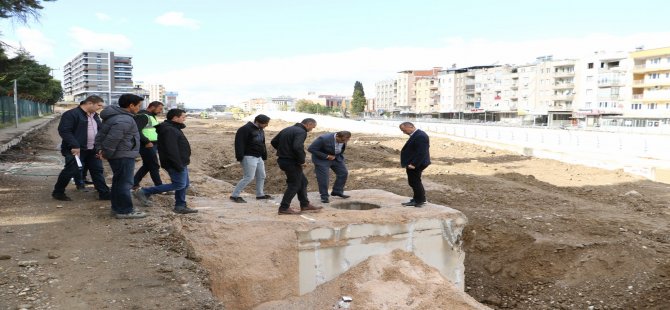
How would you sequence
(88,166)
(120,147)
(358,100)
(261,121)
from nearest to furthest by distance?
(120,147), (88,166), (261,121), (358,100)

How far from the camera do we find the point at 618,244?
9.74 meters

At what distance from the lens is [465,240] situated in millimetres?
10492

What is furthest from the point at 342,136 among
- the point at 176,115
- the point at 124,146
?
the point at 124,146

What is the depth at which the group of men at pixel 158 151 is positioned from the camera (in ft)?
21.4

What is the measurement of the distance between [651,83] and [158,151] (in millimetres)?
72152

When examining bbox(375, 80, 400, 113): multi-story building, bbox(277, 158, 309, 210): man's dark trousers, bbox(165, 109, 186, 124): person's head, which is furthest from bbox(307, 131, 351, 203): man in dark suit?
bbox(375, 80, 400, 113): multi-story building

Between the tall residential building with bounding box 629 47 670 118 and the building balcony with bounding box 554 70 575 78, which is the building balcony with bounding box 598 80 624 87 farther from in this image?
the building balcony with bounding box 554 70 575 78

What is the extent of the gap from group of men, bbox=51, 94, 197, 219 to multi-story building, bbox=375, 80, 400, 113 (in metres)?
132

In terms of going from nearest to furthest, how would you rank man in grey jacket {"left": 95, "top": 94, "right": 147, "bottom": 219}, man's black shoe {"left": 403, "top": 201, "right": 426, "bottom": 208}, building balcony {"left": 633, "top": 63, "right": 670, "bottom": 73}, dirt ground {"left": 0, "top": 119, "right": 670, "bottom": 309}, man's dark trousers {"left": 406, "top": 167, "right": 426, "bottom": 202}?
dirt ground {"left": 0, "top": 119, "right": 670, "bottom": 309}, man in grey jacket {"left": 95, "top": 94, "right": 147, "bottom": 219}, man's dark trousers {"left": 406, "top": 167, "right": 426, "bottom": 202}, man's black shoe {"left": 403, "top": 201, "right": 426, "bottom": 208}, building balcony {"left": 633, "top": 63, "right": 670, "bottom": 73}

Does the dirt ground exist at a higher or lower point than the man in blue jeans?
lower

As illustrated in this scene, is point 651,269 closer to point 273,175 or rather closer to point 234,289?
point 234,289

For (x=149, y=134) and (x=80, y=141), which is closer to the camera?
(x=80, y=141)

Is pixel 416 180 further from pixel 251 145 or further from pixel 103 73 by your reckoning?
pixel 103 73

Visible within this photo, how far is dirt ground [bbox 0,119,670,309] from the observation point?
4.64 m
